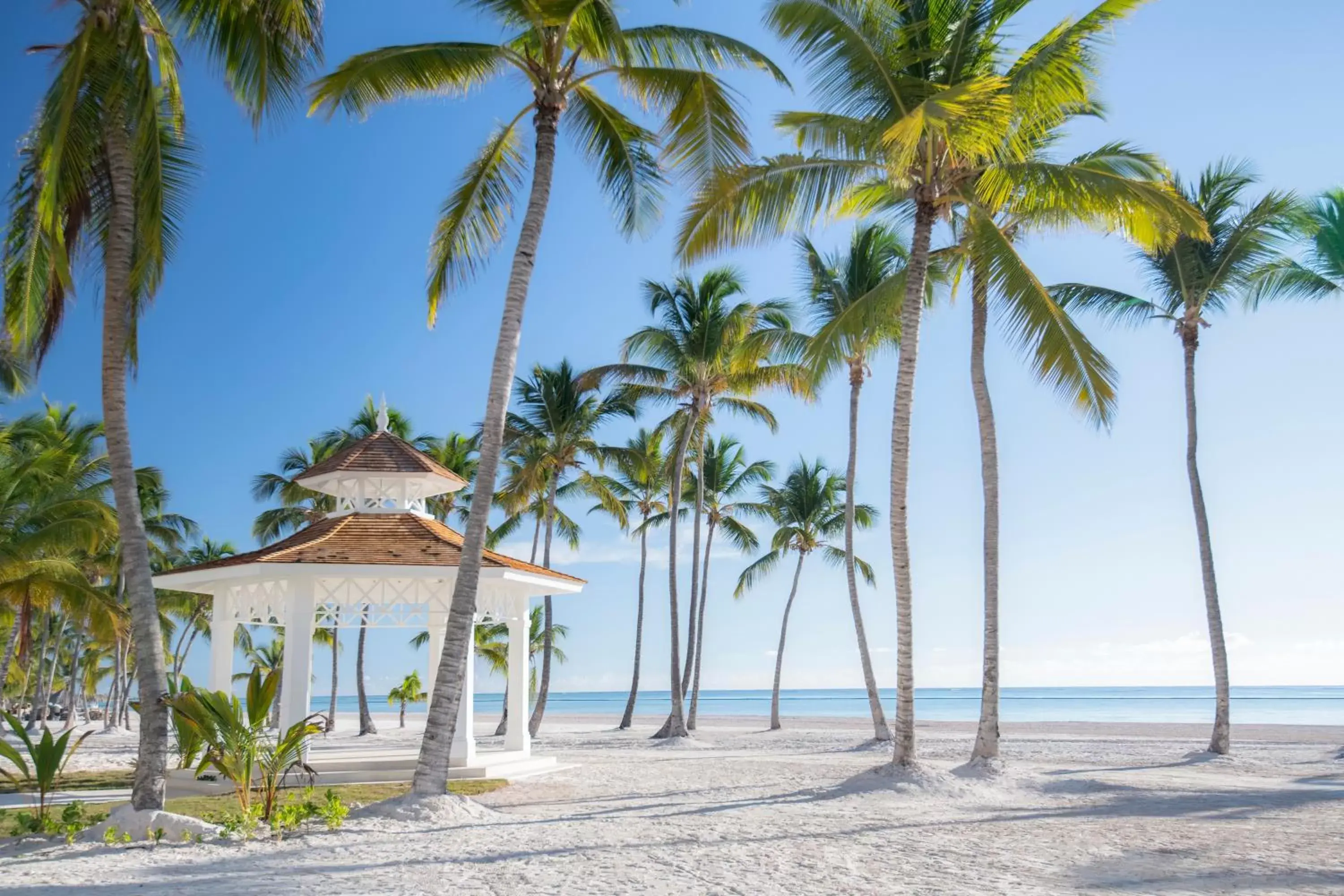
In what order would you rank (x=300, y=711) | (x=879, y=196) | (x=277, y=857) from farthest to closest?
(x=879, y=196) < (x=300, y=711) < (x=277, y=857)

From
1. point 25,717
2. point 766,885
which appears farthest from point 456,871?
point 25,717

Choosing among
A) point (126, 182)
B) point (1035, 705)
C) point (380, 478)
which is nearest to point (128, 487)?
point (126, 182)

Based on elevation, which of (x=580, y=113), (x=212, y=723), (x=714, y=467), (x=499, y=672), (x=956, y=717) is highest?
(x=580, y=113)

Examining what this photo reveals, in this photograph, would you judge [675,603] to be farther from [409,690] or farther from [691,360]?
[409,690]

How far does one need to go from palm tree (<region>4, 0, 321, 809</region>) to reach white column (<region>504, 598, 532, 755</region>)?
6539 millimetres

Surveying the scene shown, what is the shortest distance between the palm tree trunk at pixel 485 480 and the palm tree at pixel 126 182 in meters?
2.50

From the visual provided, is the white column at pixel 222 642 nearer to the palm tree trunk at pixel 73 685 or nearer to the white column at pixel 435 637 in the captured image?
the white column at pixel 435 637

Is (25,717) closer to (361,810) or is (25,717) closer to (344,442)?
(344,442)

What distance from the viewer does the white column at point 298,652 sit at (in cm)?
1380

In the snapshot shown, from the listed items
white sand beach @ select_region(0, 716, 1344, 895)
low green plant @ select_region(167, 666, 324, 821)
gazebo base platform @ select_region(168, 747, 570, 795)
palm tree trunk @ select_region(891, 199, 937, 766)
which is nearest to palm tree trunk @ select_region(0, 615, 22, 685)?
gazebo base platform @ select_region(168, 747, 570, 795)

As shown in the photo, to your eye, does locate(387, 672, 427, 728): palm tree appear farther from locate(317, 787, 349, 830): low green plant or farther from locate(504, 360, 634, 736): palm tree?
locate(317, 787, 349, 830): low green plant

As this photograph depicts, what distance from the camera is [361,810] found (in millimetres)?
10023

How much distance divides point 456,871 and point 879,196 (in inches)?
479

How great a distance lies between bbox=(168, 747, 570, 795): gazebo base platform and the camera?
13.9 metres
